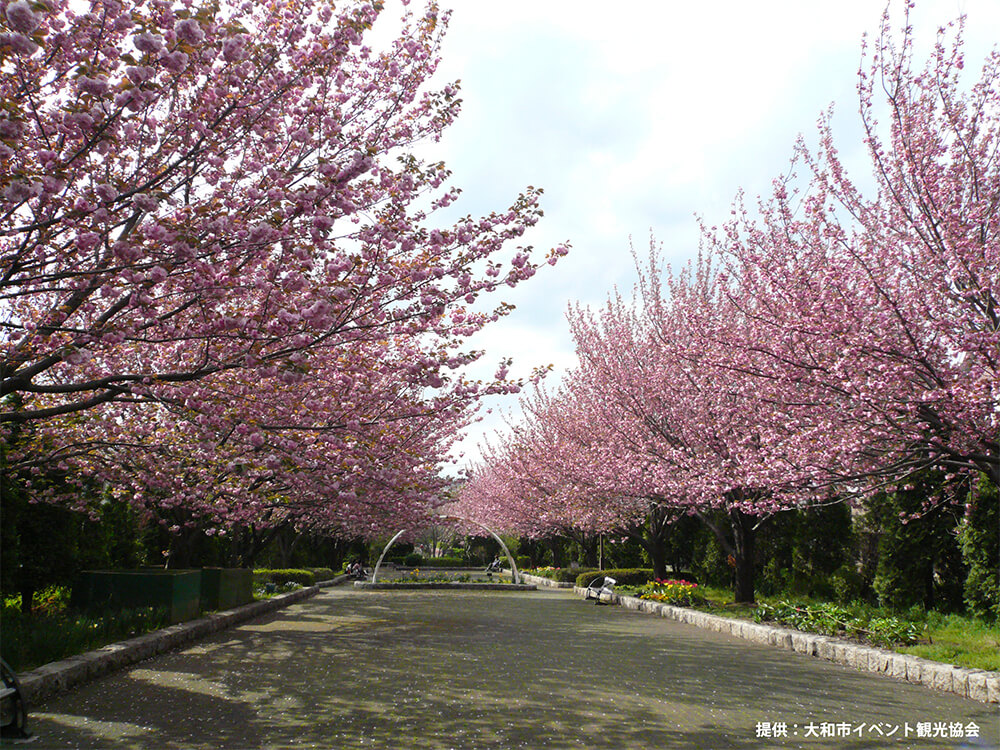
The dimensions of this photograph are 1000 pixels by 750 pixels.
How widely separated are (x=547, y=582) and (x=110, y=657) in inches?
1142

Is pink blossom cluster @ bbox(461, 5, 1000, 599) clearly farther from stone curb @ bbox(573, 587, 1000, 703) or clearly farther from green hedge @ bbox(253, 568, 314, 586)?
green hedge @ bbox(253, 568, 314, 586)

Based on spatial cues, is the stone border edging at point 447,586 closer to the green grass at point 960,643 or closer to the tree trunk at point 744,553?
the tree trunk at point 744,553

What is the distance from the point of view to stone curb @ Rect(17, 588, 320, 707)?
7363 millimetres

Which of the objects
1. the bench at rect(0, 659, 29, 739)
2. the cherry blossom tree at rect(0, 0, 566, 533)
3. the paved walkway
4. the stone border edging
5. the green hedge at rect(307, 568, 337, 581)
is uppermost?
the cherry blossom tree at rect(0, 0, 566, 533)

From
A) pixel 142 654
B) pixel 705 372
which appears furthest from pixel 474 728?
pixel 705 372

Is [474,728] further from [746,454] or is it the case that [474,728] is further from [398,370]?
[746,454]

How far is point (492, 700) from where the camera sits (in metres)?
7.85

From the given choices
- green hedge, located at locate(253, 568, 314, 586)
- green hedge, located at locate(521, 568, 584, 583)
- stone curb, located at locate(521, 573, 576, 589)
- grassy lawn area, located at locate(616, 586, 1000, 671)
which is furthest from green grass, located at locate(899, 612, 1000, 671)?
green hedge, located at locate(521, 568, 584, 583)

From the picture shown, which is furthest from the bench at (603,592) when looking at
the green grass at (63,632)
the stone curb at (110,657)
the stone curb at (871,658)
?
the green grass at (63,632)

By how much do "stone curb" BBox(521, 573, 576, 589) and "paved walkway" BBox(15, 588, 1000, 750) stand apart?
69.8ft

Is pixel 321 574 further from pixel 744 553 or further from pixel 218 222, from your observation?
pixel 218 222

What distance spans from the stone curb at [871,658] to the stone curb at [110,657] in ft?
30.1

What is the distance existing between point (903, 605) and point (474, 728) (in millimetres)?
12504

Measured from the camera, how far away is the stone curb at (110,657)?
24.2 feet
